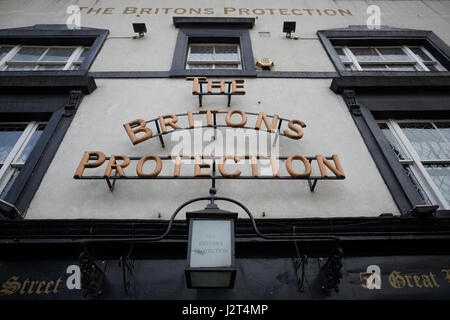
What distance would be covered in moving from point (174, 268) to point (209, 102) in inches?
161

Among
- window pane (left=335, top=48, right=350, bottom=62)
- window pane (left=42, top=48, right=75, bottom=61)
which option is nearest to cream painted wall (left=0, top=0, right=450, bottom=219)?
window pane (left=335, top=48, right=350, bottom=62)

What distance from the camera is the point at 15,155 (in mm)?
5922

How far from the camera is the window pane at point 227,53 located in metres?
9.16

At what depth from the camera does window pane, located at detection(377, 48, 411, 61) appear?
30.3 ft

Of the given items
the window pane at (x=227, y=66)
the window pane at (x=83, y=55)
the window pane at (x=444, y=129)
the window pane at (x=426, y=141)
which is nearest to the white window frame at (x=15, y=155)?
the window pane at (x=83, y=55)

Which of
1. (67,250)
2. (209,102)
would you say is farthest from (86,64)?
(67,250)

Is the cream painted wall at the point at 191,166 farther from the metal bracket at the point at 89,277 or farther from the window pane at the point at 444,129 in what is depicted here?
the window pane at the point at 444,129

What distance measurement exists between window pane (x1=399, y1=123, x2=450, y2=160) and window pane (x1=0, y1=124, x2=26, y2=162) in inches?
327

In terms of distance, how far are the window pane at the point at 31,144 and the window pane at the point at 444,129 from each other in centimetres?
873

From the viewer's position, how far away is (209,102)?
23.6 feet
